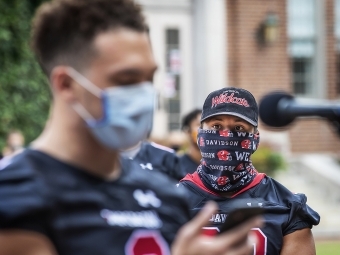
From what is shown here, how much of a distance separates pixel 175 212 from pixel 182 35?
16.3 m

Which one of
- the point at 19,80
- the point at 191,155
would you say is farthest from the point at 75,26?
the point at 19,80

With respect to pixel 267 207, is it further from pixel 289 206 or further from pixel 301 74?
pixel 301 74

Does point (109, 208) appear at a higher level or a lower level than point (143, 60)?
lower

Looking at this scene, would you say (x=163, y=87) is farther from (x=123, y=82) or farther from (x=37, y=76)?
(x=123, y=82)

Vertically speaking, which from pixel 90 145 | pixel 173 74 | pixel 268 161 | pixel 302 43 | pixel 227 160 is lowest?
pixel 268 161

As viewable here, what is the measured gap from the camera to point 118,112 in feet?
8.57

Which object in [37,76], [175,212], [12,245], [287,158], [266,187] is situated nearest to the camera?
[12,245]

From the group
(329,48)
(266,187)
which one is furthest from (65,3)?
(329,48)

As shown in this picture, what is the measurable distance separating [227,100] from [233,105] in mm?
51

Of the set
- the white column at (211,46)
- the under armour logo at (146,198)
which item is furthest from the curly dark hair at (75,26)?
the white column at (211,46)

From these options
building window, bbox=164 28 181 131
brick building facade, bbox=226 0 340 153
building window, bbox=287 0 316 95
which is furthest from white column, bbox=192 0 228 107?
building window, bbox=287 0 316 95

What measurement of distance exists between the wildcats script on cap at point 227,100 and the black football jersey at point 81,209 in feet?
6.96

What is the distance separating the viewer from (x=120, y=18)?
271 cm

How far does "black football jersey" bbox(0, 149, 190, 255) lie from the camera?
8.05ft
